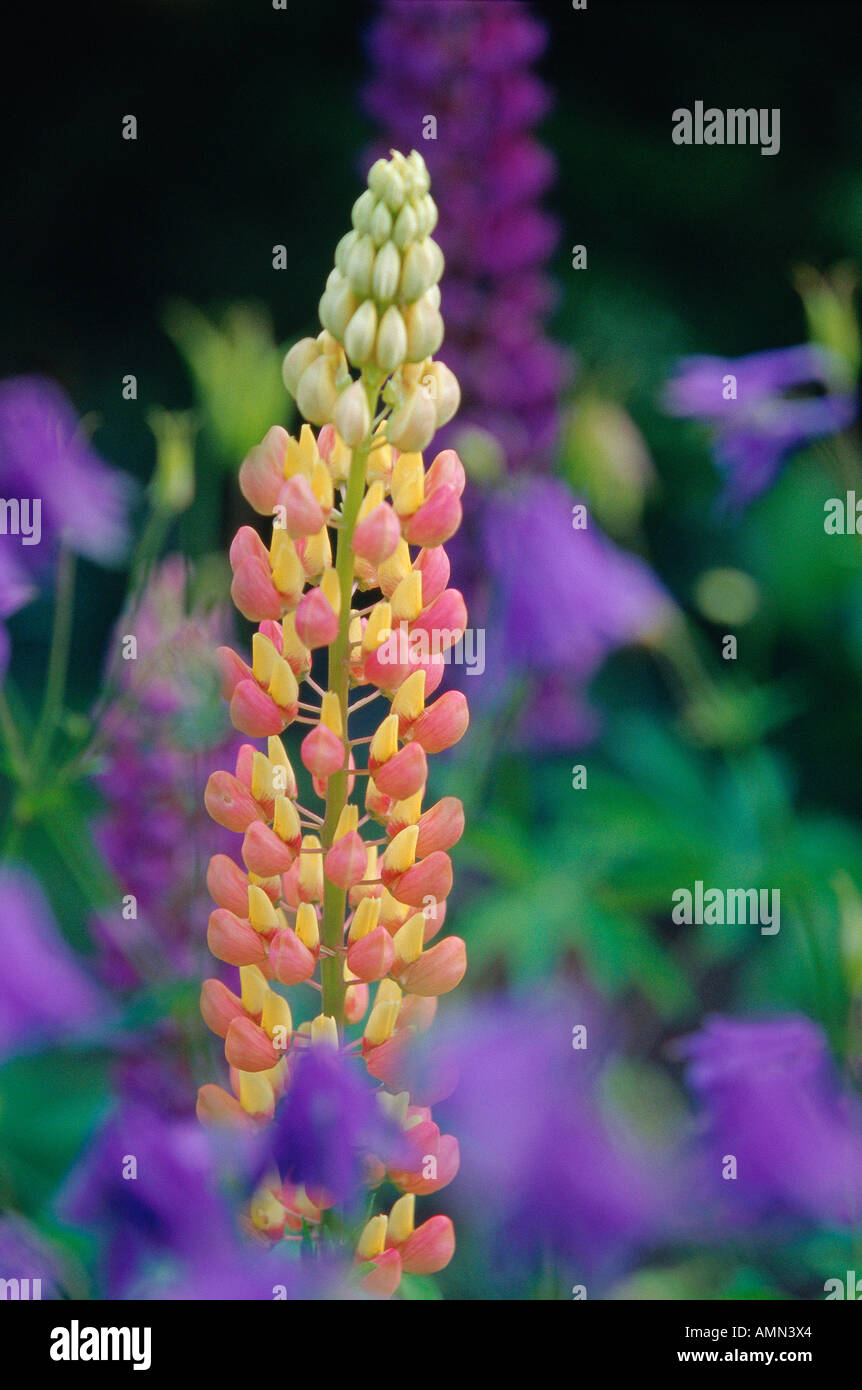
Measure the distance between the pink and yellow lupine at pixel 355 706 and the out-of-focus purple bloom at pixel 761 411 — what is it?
631 millimetres

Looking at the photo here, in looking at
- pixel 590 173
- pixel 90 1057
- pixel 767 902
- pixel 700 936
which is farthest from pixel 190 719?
pixel 590 173

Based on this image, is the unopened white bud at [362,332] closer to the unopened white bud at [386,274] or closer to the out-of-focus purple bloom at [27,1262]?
the unopened white bud at [386,274]

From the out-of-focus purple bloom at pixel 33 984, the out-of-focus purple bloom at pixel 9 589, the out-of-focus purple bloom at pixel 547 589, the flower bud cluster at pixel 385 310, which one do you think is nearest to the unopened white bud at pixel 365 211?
the flower bud cluster at pixel 385 310

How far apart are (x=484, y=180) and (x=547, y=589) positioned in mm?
375

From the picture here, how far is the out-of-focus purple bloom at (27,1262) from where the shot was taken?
0.85 metres

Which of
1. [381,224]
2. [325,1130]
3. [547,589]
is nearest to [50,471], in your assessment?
[547,589]

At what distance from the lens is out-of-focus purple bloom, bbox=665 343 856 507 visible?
3.89ft

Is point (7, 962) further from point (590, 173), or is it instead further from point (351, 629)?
point (590, 173)

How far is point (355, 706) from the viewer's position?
2.15 ft

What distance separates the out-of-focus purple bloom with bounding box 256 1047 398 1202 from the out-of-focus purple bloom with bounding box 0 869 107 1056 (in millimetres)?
222

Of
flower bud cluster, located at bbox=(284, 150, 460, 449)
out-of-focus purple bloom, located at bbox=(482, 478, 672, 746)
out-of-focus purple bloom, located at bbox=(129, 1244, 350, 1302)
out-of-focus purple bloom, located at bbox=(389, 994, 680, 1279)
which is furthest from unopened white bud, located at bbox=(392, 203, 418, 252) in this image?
out-of-focus purple bloom, located at bbox=(482, 478, 672, 746)

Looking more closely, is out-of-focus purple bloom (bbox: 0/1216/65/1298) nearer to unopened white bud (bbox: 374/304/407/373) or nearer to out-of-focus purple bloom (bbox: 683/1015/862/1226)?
out-of-focus purple bloom (bbox: 683/1015/862/1226)

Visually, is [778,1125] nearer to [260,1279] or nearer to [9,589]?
[260,1279]
